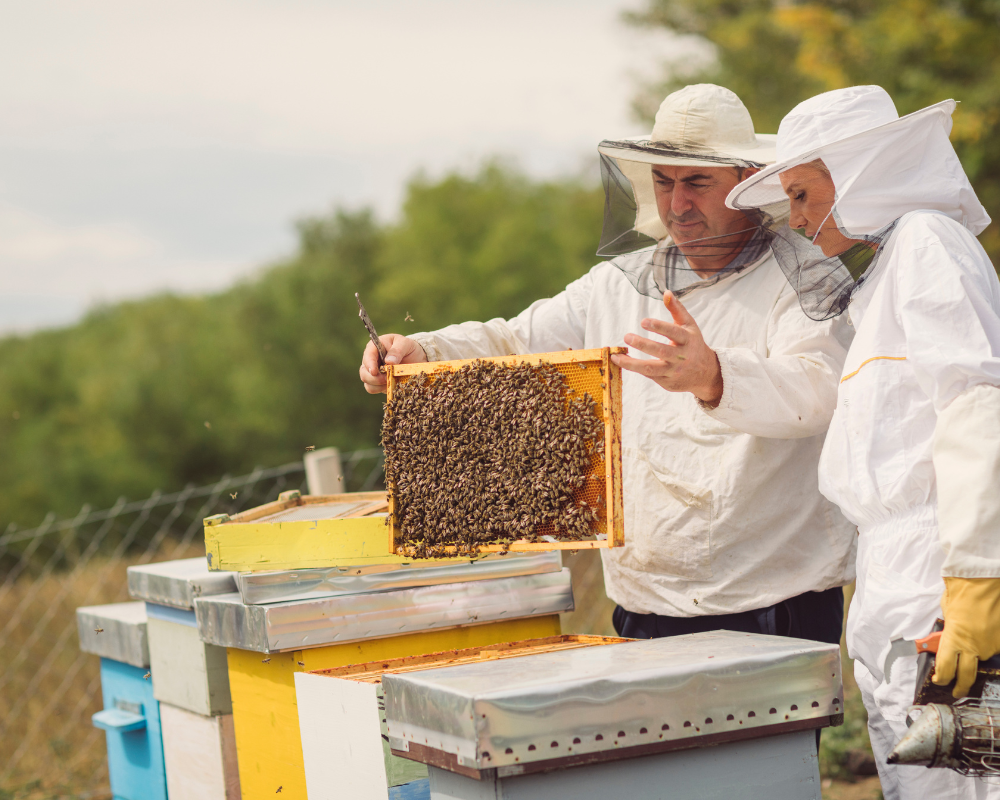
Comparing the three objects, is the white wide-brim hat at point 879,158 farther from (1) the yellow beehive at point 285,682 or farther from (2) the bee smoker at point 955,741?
(1) the yellow beehive at point 285,682

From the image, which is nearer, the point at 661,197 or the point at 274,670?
the point at 274,670

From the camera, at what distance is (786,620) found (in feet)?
9.34

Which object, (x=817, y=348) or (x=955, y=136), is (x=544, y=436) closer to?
(x=817, y=348)

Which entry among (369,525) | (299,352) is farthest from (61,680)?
(299,352)

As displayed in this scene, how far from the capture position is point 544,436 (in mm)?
2506

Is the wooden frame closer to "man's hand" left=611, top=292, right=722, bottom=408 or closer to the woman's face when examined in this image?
"man's hand" left=611, top=292, right=722, bottom=408

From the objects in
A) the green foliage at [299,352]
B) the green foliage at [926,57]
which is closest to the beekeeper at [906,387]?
the green foliage at [926,57]

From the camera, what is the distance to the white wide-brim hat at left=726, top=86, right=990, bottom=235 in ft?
7.20

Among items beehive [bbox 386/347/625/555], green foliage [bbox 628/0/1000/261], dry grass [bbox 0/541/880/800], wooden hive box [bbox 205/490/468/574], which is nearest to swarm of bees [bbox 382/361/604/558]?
beehive [bbox 386/347/625/555]

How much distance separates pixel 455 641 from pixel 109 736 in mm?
1825

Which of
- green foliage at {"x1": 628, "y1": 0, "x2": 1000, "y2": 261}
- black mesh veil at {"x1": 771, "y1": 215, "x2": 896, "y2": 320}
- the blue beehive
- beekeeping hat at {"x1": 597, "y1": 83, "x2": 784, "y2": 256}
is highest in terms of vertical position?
green foliage at {"x1": 628, "y1": 0, "x2": 1000, "y2": 261}

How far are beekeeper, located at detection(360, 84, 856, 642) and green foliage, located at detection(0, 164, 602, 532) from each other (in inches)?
1096

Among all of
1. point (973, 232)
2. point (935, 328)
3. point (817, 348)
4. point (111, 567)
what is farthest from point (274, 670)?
point (111, 567)

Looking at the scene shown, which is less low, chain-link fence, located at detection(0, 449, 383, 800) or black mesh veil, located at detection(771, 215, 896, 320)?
black mesh veil, located at detection(771, 215, 896, 320)
